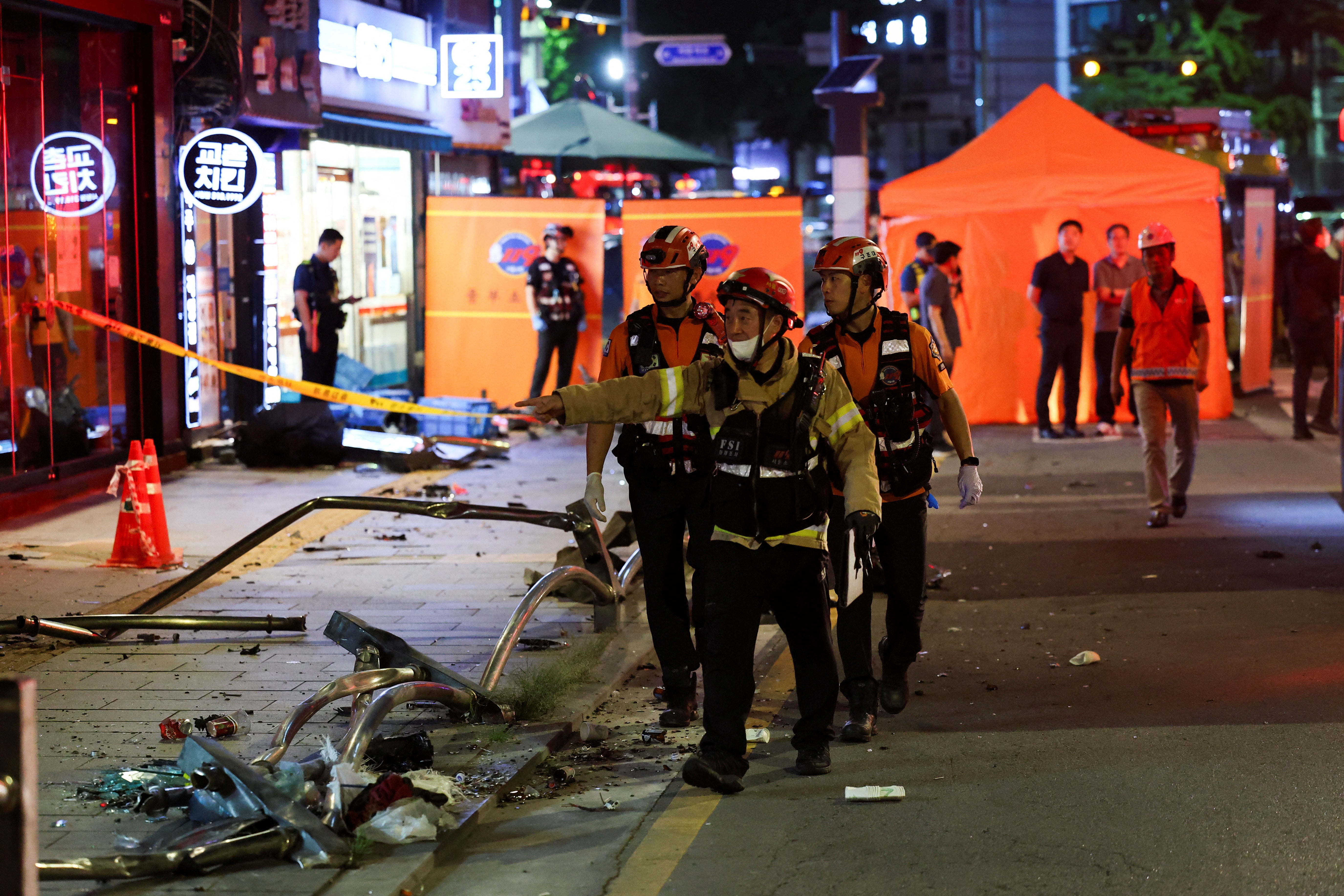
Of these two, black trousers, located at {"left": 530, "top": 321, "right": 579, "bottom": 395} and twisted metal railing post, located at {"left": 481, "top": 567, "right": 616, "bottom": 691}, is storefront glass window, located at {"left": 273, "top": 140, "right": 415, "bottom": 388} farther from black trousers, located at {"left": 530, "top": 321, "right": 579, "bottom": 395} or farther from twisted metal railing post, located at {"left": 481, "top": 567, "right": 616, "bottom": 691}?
twisted metal railing post, located at {"left": 481, "top": 567, "right": 616, "bottom": 691}

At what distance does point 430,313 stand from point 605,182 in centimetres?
3306

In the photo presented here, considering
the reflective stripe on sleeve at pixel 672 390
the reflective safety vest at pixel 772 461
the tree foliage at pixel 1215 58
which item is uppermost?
the tree foliage at pixel 1215 58

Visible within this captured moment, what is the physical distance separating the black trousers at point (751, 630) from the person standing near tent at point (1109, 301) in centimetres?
1026

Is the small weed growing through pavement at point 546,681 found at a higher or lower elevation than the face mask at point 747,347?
lower

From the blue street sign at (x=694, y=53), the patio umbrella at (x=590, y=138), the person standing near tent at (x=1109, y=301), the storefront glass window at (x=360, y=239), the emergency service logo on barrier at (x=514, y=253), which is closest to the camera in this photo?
the person standing near tent at (x=1109, y=301)

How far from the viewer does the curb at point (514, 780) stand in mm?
4516

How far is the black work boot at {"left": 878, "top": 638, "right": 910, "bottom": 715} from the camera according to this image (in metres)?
6.55

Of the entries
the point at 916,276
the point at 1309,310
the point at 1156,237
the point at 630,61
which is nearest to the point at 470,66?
the point at 916,276

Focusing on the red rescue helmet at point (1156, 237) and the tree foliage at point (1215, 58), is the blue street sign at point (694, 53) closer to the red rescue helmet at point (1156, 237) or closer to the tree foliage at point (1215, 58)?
the tree foliage at point (1215, 58)

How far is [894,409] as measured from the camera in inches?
249

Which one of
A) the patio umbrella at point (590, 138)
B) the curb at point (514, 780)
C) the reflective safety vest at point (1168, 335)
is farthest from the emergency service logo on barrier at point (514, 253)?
the curb at point (514, 780)

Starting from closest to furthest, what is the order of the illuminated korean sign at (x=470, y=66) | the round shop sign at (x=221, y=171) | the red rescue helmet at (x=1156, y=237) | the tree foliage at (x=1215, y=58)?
the red rescue helmet at (x=1156, y=237), the round shop sign at (x=221, y=171), the illuminated korean sign at (x=470, y=66), the tree foliage at (x=1215, y=58)

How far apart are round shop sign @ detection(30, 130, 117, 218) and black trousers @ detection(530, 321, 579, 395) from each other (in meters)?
5.48

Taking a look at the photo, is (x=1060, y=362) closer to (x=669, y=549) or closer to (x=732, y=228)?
(x=732, y=228)
